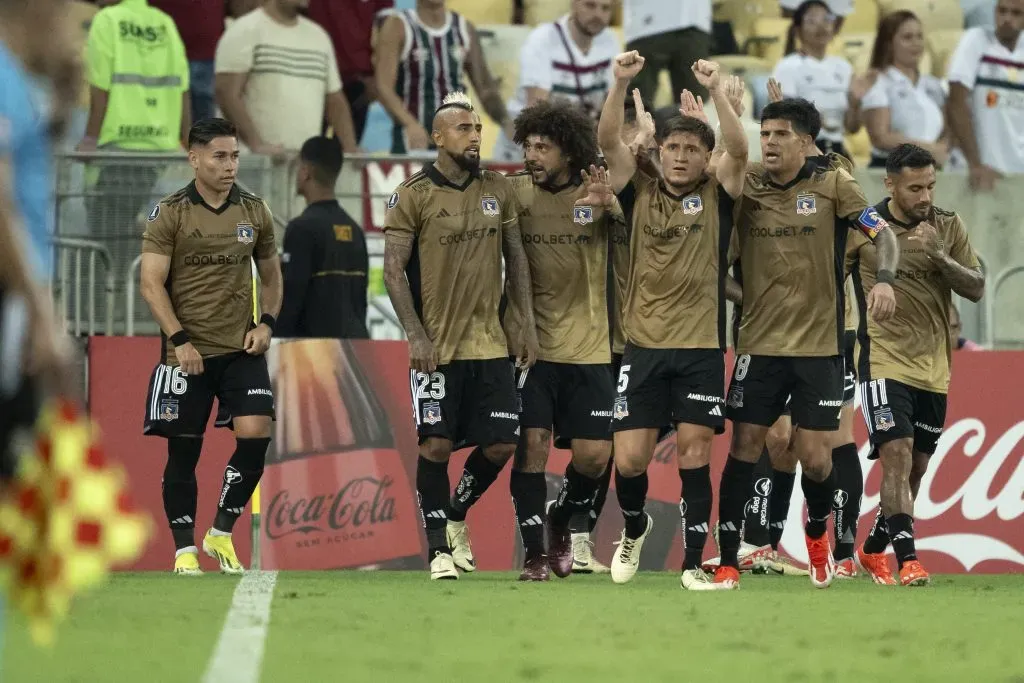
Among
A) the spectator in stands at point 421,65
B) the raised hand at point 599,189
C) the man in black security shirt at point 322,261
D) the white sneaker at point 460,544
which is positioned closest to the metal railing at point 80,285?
the man in black security shirt at point 322,261

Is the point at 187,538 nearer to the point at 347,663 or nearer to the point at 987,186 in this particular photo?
the point at 347,663

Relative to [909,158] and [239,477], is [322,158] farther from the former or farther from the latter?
[909,158]

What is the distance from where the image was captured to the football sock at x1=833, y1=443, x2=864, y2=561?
37.0 ft

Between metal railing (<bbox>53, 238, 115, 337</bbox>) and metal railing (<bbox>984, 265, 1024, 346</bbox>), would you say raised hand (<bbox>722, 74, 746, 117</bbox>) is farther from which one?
metal railing (<bbox>53, 238, 115, 337</bbox>)

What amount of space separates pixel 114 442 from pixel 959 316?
6464 millimetres

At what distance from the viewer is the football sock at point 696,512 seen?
957 centimetres

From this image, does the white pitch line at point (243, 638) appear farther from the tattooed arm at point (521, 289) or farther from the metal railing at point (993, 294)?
the metal railing at point (993, 294)

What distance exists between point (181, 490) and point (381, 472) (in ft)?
5.68

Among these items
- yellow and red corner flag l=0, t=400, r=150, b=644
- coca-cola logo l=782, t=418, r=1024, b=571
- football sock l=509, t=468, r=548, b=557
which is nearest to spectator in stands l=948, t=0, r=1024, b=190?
coca-cola logo l=782, t=418, r=1024, b=571

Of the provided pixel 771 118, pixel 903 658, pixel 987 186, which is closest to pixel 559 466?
pixel 771 118

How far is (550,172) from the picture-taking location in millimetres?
10539

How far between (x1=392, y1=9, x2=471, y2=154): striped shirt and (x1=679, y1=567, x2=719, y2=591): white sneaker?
5.72 metres

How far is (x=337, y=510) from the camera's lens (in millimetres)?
12195

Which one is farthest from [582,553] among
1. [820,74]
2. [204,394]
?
[820,74]
